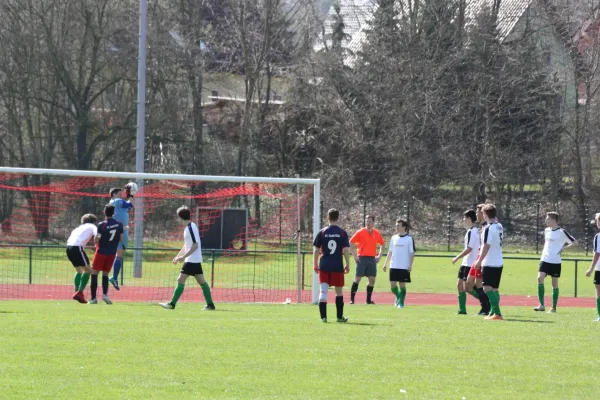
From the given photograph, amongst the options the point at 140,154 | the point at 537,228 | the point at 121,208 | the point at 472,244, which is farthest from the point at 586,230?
the point at 121,208

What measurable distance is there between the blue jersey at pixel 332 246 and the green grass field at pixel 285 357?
87 centimetres

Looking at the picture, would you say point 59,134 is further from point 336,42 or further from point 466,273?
point 466,273

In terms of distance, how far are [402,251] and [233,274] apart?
27.7ft

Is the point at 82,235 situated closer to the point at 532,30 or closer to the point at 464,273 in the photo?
the point at 464,273

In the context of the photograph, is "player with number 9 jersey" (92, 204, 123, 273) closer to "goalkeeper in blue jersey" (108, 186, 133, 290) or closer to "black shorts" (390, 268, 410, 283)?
"goalkeeper in blue jersey" (108, 186, 133, 290)

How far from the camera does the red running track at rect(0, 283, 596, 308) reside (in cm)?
2139

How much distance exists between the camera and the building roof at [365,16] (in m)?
47.4

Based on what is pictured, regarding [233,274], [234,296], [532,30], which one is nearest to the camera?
[234,296]

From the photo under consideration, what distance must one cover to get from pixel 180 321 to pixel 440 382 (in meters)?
5.91

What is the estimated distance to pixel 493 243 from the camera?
1535cm

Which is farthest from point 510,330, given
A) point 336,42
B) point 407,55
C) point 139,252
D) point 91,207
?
point 336,42

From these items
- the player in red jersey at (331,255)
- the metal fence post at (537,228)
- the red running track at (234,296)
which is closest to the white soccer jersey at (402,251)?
the red running track at (234,296)

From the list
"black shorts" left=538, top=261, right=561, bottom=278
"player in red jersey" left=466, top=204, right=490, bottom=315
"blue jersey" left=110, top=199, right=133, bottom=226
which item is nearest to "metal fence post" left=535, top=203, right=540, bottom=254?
"black shorts" left=538, top=261, right=561, bottom=278

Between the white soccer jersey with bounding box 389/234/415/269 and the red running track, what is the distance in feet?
9.16
